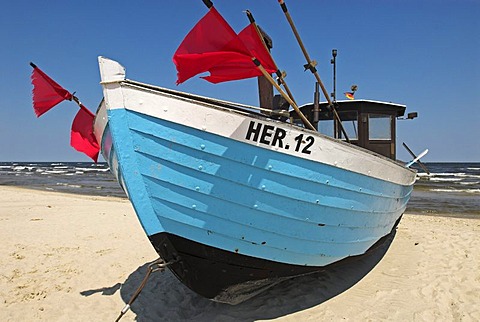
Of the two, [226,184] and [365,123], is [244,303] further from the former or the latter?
[365,123]

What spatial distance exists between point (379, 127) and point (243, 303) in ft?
13.1

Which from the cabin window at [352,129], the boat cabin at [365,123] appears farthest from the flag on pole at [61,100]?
the cabin window at [352,129]

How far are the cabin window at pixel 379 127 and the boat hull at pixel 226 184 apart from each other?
8.31ft

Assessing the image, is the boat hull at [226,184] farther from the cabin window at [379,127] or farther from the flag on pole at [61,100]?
the cabin window at [379,127]

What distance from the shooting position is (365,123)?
21.4 ft

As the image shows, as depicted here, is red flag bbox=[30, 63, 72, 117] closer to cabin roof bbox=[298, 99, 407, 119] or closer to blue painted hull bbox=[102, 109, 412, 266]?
blue painted hull bbox=[102, 109, 412, 266]

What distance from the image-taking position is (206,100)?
12.3 ft

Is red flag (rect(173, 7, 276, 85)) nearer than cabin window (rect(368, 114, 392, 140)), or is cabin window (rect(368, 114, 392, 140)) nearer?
red flag (rect(173, 7, 276, 85))

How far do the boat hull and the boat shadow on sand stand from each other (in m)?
0.54

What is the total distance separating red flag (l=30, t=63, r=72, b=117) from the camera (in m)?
4.55

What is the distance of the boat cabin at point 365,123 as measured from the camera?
6.52 metres

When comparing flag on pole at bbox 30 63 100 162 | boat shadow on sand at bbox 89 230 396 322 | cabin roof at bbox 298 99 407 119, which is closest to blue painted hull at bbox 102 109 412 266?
boat shadow on sand at bbox 89 230 396 322

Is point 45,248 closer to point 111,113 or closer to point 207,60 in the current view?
point 111,113

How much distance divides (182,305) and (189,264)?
132 cm
